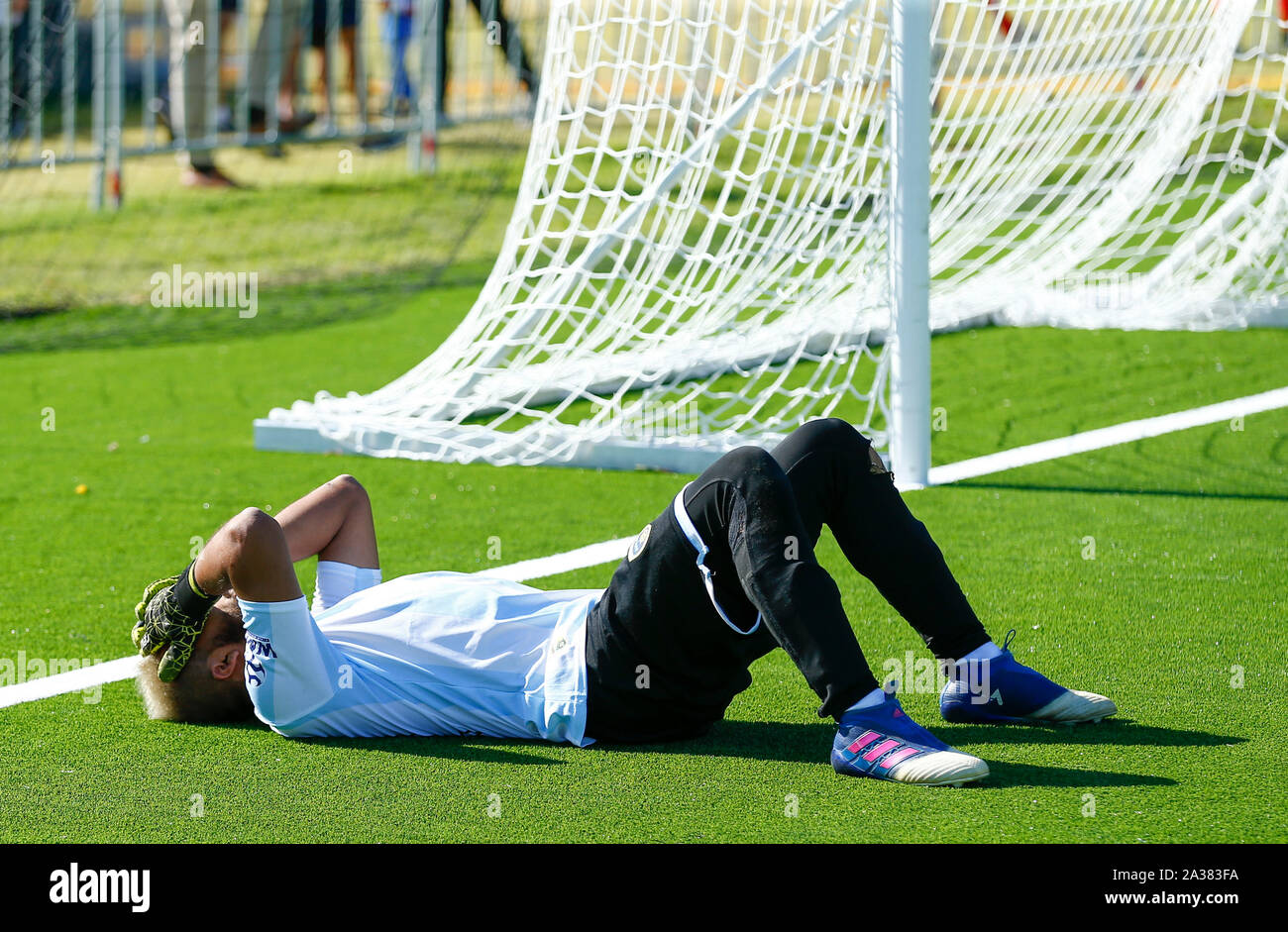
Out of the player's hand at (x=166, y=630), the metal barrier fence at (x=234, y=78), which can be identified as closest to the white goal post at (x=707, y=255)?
the player's hand at (x=166, y=630)

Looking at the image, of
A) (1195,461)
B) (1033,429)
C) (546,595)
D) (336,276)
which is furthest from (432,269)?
(546,595)

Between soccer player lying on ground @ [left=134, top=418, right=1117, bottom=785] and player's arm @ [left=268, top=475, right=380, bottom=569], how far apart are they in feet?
0.80

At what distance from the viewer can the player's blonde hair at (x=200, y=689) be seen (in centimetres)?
374

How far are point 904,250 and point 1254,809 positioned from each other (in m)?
3.13

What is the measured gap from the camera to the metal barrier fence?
11.9 meters

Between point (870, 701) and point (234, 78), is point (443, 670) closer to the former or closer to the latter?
point (870, 701)

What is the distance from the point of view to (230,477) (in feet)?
21.5

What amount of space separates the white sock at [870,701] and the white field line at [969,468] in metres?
1.69

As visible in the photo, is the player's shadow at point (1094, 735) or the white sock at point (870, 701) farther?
the player's shadow at point (1094, 735)

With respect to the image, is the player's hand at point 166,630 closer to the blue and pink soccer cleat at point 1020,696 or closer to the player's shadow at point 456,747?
the player's shadow at point 456,747

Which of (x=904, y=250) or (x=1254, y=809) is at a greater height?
(x=904, y=250)

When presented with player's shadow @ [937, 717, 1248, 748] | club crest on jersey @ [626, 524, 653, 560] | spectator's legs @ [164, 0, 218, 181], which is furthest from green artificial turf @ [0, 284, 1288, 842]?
spectator's legs @ [164, 0, 218, 181]
